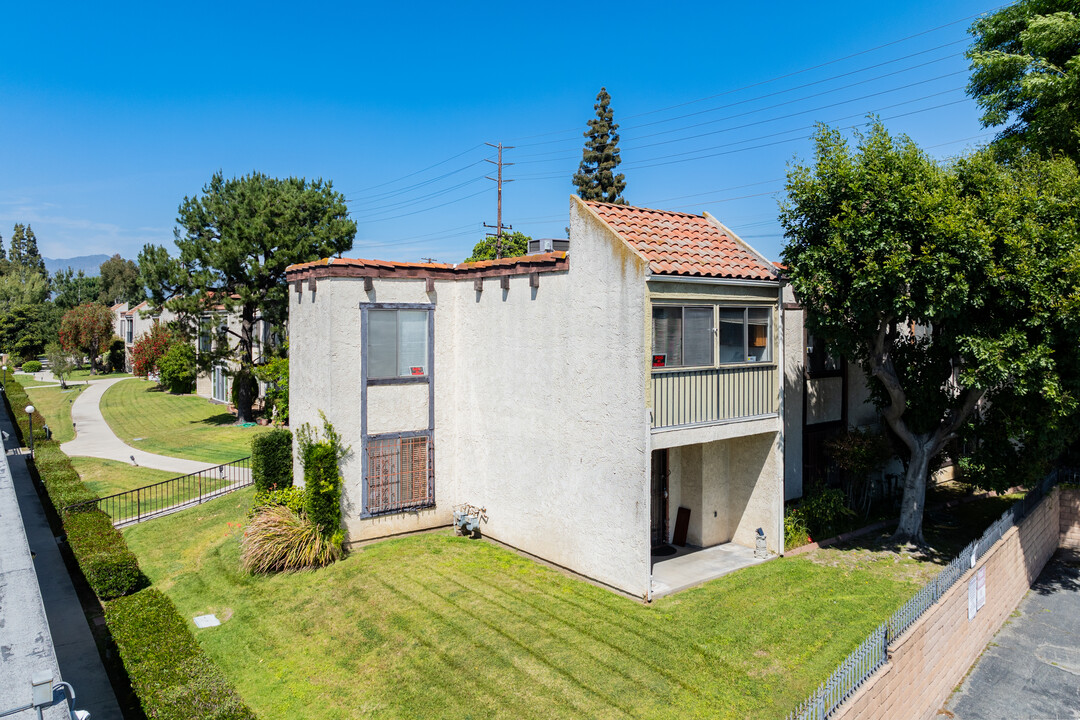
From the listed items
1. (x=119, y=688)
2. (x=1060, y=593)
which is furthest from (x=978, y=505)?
(x=119, y=688)

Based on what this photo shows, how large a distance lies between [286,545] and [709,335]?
31.5 ft

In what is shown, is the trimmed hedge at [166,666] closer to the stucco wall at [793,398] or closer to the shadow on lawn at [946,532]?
the stucco wall at [793,398]

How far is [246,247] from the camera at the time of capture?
1201 inches

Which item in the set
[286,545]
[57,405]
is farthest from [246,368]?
[286,545]

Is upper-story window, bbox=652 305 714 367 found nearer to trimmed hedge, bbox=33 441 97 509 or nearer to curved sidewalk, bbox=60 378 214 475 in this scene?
trimmed hedge, bbox=33 441 97 509

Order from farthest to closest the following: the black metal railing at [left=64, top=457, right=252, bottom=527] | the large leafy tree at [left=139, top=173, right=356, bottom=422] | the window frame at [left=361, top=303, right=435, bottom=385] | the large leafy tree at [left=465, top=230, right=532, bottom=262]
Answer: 1. the large leafy tree at [left=465, top=230, right=532, bottom=262]
2. the large leafy tree at [left=139, top=173, right=356, bottom=422]
3. the black metal railing at [left=64, top=457, right=252, bottom=527]
4. the window frame at [left=361, top=303, right=435, bottom=385]

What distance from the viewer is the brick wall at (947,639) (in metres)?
7.88

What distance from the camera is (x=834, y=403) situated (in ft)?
56.1

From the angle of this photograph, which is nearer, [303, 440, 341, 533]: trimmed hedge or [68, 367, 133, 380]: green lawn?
[303, 440, 341, 533]: trimmed hedge

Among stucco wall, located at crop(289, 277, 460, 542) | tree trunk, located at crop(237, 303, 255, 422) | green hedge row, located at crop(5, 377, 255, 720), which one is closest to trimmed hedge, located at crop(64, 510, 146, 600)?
green hedge row, located at crop(5, 377, 255, 720)

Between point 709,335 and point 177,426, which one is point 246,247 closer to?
point 177,426

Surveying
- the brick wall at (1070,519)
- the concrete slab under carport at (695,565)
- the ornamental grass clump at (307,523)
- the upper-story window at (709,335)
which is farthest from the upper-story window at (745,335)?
the brick wall at (1070,519)

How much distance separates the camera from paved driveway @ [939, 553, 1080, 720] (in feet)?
31.4

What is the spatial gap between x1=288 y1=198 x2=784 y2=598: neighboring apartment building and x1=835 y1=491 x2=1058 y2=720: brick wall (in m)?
3.92
